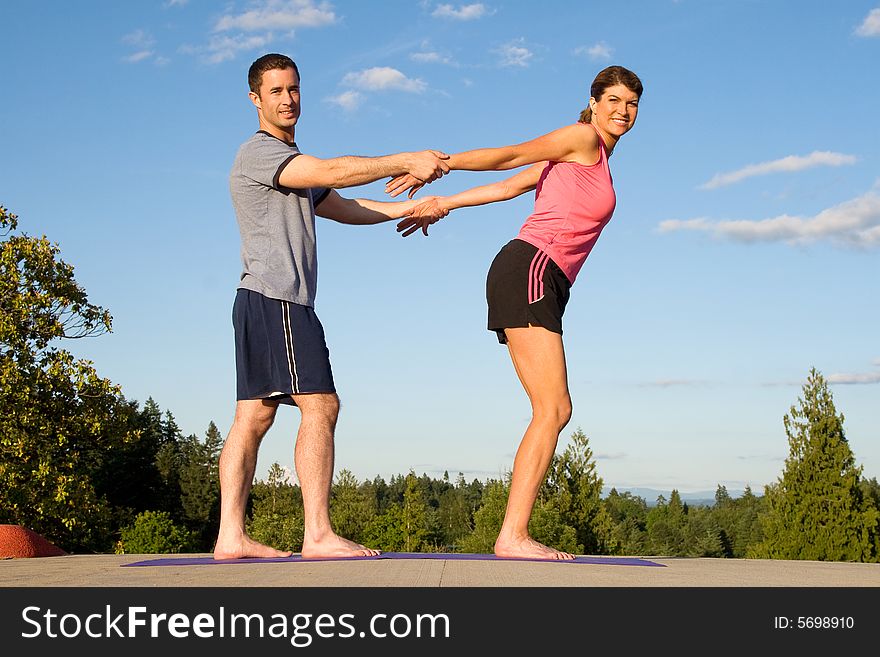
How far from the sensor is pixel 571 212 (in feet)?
16.6

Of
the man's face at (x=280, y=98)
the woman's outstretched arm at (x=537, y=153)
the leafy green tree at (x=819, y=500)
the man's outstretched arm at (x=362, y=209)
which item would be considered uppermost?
the man's face at (x=280, y=98)

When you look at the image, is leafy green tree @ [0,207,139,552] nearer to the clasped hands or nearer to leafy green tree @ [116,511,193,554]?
leafy green tree @ [116,511,193,554]

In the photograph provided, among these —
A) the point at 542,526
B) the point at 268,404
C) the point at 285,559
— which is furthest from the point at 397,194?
the point at 542,526

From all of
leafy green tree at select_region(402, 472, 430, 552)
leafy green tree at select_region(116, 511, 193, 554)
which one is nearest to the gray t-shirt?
leafy green tree at select_region(116, 511, 193, 554)

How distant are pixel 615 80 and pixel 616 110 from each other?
0.17 m

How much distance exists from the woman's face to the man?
0.96 meters

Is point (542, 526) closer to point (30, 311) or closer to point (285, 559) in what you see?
point (30, 311)

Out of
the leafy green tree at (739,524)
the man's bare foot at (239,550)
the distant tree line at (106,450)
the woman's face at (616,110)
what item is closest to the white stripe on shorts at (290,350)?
the man's bare foot at (239,550)

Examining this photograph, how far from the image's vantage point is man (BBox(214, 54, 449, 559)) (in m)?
4.79

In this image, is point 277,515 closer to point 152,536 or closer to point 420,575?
point 152,536

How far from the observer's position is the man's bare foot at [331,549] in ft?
15.4

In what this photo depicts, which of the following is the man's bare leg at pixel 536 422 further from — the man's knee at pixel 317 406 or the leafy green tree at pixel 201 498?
the leafy green tree at pixel 201 498

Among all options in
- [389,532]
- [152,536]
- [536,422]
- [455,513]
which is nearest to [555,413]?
[536,422]
